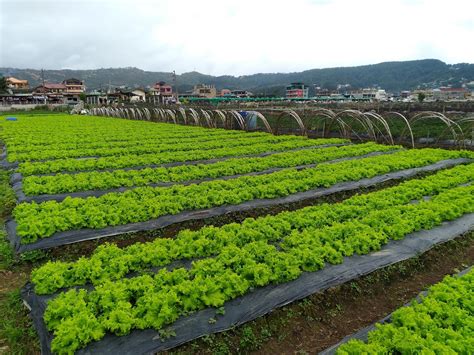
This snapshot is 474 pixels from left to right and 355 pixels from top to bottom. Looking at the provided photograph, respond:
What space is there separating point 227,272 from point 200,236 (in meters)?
1.55

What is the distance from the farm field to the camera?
458 centimetres

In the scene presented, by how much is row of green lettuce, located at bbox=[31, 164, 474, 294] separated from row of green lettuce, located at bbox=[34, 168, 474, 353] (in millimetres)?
38

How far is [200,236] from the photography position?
6691 millimetres

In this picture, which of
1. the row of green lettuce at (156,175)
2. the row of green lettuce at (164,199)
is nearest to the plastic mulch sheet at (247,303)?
the row of green lettuce at (164,199)

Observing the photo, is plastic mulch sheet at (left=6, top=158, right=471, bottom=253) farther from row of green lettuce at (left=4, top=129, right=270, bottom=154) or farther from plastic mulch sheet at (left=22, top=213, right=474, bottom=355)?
row of green lettuce at (left=4, top=129, right=270, bottom=154)

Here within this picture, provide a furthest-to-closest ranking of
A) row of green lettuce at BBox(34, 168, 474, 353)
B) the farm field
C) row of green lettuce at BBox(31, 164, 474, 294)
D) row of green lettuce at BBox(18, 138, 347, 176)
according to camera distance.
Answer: row of green lettuce at BBox(18, 138, 347, 176), row of green lettuce at BBox(31, 164, 474, 294), the farm field, row of green lettuce at BBox(34, 168, 474, 353)

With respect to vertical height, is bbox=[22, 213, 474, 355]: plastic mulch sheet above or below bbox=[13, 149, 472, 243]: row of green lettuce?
below

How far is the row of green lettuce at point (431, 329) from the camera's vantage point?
3.81 meters

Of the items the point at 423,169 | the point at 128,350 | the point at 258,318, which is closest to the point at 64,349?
the point at 128,350

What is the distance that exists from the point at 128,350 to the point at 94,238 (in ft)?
12.6

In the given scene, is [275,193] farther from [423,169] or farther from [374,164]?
[423,169]

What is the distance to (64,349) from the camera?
4000 millimetres

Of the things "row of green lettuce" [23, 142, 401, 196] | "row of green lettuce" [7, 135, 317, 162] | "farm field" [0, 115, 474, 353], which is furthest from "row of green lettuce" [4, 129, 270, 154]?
"row of green lettuce" [23, 142, 401, 196]

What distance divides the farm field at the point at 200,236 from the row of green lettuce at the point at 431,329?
0.61m
